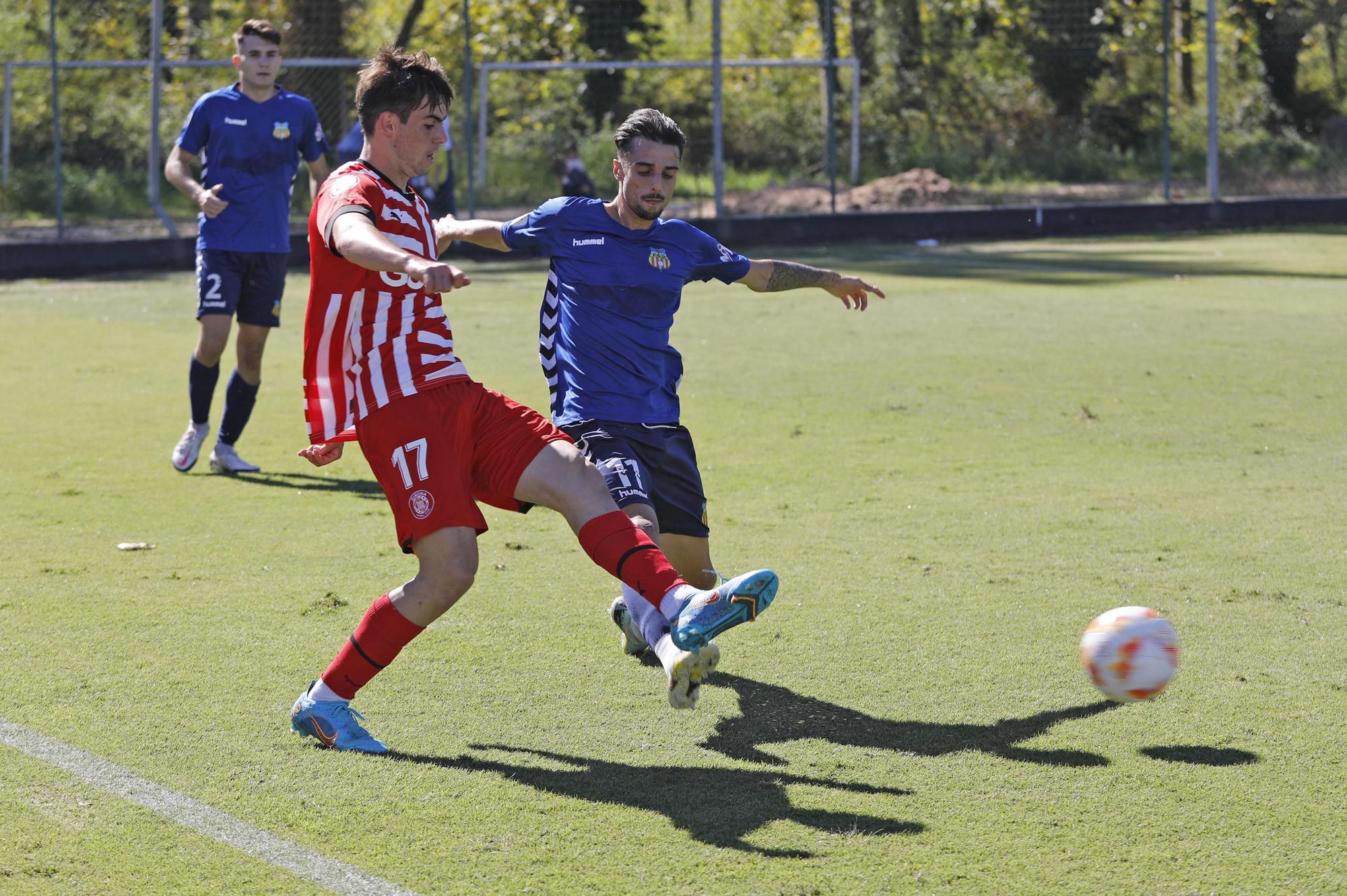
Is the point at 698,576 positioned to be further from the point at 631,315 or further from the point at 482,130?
the point at 482,130

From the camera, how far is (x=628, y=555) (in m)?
4.12

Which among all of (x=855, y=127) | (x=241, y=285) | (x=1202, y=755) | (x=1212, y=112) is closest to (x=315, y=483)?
(x=241, y=285)

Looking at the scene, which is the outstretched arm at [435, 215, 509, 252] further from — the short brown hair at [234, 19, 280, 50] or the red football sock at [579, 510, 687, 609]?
the short brown hair at [234, 19, 280, 50]

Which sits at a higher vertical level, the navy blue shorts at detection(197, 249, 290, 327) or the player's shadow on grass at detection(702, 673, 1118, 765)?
the navy blue shorts at detection(197, 249, 290, 327)

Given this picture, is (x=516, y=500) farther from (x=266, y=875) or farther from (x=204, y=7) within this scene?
(x=204, y=7)

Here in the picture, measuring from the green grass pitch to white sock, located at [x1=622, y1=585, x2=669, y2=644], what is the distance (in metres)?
0.25

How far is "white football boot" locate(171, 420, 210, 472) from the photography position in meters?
8.05

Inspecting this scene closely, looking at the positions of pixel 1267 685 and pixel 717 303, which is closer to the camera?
pixel 1267 685

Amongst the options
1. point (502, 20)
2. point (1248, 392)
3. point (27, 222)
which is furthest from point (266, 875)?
point (502, 20)

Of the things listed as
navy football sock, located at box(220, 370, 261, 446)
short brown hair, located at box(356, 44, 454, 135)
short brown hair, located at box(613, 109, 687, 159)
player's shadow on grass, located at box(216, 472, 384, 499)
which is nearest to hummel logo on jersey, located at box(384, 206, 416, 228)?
short brown hair, located at box(356, 44, 454, 135)

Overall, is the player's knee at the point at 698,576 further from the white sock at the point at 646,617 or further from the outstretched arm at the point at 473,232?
the outstretched arm at the point at 473,232

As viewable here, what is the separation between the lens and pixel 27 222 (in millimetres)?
19922

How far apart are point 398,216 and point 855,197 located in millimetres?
20743

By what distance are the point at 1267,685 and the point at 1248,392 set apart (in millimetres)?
5855
